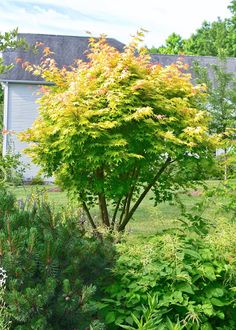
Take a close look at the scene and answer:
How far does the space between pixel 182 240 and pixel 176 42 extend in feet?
163

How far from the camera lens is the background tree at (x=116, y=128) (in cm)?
654

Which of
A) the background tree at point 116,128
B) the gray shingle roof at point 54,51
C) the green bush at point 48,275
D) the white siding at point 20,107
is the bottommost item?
the white siding at point 20,107

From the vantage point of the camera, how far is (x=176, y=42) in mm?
53188

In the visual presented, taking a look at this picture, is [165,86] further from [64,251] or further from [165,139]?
[64,251]

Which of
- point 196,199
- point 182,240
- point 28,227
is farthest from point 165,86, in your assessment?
point 196,199

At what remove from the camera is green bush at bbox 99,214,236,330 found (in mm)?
4406

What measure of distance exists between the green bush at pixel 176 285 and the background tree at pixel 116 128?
1.80 m

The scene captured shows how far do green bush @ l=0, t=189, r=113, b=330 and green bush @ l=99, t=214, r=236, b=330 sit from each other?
325 millimetres

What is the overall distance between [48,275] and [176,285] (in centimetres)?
104

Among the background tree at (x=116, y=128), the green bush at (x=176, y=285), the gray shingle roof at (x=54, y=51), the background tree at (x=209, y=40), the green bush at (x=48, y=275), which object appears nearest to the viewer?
the green bush at (x=48, y=275)

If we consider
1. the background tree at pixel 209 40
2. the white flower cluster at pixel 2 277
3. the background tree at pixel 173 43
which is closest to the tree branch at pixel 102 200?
the white flower cluster at pixel 2 277

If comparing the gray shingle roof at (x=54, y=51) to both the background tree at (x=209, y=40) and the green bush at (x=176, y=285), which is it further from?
the green bush at (x=176, y=285)

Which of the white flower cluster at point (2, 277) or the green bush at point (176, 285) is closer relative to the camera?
A: the white flower cluster at point (2, 277)

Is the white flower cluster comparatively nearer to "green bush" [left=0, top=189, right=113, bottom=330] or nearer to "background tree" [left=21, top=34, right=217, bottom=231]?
"green bush" [left=0, top=189, right=113, bottom=330]
